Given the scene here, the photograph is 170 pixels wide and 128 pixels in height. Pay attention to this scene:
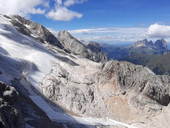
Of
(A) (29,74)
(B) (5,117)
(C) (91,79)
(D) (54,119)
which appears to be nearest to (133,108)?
(C) (91,79)

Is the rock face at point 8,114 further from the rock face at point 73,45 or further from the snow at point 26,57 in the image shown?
the rock face at point 73,45

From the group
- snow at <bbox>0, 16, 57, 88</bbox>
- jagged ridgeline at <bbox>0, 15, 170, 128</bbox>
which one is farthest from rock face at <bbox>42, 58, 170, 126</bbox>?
snow at <bbox>0, 16, 57, 88</bbox>

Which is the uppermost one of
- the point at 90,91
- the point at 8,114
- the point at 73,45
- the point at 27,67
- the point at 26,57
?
the point at 73,45

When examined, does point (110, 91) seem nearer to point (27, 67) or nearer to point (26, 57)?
point (27, 67)

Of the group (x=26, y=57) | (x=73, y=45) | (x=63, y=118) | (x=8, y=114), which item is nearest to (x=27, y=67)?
(x=26, y=57)

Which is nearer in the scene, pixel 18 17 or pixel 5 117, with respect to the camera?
pixel 5 117

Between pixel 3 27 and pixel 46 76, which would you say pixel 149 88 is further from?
pixel 3 27

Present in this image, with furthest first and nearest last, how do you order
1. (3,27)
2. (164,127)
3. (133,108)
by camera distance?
(3,27)
(133,108)
(164,127)

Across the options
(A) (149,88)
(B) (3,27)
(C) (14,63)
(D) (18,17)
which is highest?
(D) (18,17)
